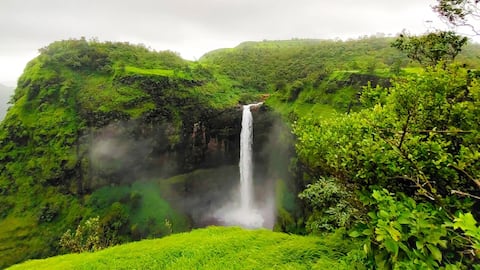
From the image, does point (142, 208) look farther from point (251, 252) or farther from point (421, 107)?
point (421, 107)

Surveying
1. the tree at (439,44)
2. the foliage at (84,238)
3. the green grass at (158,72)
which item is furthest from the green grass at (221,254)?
the green grass at (158,72)

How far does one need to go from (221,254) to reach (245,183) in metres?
29.9

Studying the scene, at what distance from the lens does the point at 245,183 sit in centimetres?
3709

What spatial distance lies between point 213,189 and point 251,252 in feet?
110

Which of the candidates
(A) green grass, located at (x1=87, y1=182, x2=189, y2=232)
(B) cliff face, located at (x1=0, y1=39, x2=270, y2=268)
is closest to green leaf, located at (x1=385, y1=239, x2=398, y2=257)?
(B) cliff face, located at (x1=0, y1=39, x2=270, y2=268)

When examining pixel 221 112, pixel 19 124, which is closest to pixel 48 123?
pixel 19 124

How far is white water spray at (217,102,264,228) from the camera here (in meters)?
36.0

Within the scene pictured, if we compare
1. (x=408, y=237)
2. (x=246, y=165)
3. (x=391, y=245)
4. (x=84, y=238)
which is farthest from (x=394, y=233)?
(x=246, y=165)

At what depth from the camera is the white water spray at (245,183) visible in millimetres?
36000

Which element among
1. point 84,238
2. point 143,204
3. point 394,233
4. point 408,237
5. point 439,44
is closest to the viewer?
point 394,233

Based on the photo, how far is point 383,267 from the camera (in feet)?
10.0

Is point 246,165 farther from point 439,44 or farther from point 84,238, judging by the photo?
point 439,44

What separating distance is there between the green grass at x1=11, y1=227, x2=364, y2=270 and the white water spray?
2748cm

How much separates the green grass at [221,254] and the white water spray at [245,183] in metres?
27.5
